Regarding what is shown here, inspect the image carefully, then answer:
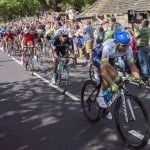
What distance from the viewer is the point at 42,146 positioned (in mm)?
7293

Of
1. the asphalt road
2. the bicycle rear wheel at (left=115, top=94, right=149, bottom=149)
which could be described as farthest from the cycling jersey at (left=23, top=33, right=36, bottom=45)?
the bicycle rear wheel at (left=115, top=94, right=149, bottom=149)

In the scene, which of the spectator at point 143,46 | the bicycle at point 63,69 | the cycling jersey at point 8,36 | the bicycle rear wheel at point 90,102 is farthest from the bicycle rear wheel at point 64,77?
the cycling jersey at point 8,36

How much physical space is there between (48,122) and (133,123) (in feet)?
7.54

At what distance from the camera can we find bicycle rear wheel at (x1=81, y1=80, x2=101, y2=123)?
27.5 feet

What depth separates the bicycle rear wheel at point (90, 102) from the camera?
8.38 metres

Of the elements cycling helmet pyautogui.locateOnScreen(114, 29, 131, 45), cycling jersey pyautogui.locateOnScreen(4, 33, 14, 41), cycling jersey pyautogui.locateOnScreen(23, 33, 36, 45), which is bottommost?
cycling jersey pyautogui.locateOnScreen(4, 33, 14, 41)

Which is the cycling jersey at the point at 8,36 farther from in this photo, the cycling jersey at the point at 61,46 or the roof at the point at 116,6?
the cycling jersey at the point at 61,46

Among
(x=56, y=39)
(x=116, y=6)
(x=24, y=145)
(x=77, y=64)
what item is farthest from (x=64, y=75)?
(x=116, y=6)

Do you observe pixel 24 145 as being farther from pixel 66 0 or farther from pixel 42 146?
pixel 66 0

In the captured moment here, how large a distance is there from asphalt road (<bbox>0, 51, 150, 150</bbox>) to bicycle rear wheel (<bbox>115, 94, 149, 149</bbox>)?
151 millimetres

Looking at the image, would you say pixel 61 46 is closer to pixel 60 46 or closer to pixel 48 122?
pixel 60 46

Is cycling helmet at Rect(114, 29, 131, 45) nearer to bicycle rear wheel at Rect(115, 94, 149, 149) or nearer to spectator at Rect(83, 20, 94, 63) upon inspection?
bicycle rear wheel at Rect(115, 94, 149, 149)

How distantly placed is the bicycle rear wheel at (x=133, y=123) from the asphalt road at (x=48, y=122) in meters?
0.15

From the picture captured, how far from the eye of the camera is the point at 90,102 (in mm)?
8648
